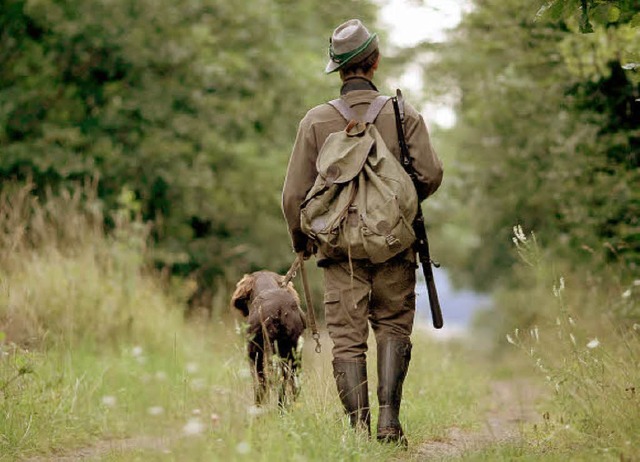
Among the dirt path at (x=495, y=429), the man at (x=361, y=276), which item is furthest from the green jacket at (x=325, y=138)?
the dirt path at (x=495, y=429)

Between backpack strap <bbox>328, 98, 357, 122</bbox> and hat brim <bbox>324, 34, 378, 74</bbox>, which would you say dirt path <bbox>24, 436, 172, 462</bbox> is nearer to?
backpack strap <bbox>328, 98, 357, 122</bbox>

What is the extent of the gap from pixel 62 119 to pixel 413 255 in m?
10.7

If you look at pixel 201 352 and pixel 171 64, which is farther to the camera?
pixel 171 64

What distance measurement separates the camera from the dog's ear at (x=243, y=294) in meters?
6.13

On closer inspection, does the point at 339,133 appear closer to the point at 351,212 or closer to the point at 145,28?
the point at 351,212

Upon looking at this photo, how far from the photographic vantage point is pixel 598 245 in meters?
9.30

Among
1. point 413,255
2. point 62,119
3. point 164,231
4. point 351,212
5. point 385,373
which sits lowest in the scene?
point 164,231

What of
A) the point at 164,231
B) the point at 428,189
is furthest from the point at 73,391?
the point at 164,231

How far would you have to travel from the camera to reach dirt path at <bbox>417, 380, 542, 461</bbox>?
16.2 ft

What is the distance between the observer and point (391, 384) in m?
5.08

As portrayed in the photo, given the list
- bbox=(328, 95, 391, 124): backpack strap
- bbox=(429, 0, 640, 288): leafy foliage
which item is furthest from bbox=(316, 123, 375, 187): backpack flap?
bbox=(429, 0, 640, 288): leafy foliage

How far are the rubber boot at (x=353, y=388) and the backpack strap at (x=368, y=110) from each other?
127cm

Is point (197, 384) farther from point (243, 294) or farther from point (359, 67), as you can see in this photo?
point (359, 67)

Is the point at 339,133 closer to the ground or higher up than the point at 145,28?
higher up
